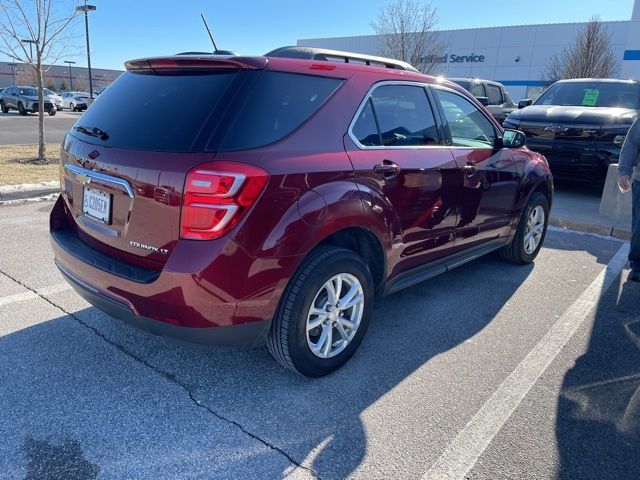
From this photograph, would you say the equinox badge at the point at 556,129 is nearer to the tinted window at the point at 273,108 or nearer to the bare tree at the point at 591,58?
the tinted window at the point at 273,108

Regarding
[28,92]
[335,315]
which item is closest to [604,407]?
[335,315]

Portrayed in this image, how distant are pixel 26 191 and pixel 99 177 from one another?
554 centimetres

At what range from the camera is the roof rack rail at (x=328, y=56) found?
10.7 feet

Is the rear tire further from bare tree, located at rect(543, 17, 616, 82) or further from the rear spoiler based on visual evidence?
bare tree, located at rect(543, 17, 616, 82)

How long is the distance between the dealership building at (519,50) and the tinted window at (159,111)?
103ft

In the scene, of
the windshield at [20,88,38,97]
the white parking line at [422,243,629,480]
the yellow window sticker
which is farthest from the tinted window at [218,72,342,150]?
the windshield at [20,88,38,97]

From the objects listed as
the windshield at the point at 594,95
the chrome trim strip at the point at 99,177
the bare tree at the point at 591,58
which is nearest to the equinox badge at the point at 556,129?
the windshield at the point at 594,95

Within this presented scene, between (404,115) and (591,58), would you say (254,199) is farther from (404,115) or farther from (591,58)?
(591,58)

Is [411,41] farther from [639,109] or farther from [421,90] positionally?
[421,90]

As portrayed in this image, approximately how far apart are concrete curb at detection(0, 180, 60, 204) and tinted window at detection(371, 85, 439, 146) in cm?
597

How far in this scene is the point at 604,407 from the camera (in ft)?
9.19

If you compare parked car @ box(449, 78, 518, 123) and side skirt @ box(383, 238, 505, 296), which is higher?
parked car @ box(449, 78, 518, 123)

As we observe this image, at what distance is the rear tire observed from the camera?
4.87 m

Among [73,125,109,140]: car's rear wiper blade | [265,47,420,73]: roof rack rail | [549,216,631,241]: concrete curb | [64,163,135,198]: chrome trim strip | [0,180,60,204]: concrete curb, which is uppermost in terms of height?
[265,47,420,73]: roof rack rail
